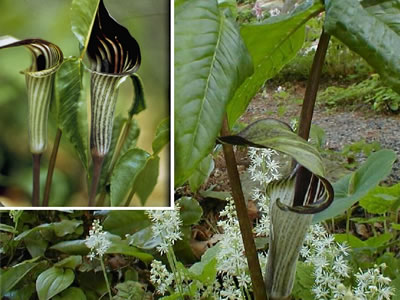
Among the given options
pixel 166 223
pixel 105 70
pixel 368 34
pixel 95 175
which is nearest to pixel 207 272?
pixel 166 223

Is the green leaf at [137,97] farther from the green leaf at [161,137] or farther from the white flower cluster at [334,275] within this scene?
the white flower cluster at [334,275]

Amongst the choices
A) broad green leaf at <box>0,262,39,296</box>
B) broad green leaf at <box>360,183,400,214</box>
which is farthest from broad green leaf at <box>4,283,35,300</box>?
broad green leaf at <box>360,183,400,214</box>

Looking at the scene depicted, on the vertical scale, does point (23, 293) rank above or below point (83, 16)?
below

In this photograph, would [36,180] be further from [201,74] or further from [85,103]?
[201,74]

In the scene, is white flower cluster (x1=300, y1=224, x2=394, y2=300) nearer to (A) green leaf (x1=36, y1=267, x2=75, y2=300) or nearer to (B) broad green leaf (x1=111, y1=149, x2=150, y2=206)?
(B) broad green leaf (x1=111, y1=149, x2=150, y2=206)

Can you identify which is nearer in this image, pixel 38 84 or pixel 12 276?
pixel 38 84

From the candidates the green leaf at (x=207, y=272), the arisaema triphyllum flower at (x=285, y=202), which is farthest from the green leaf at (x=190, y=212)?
the arisaema triphyllum flower at (x=285, y=202)
